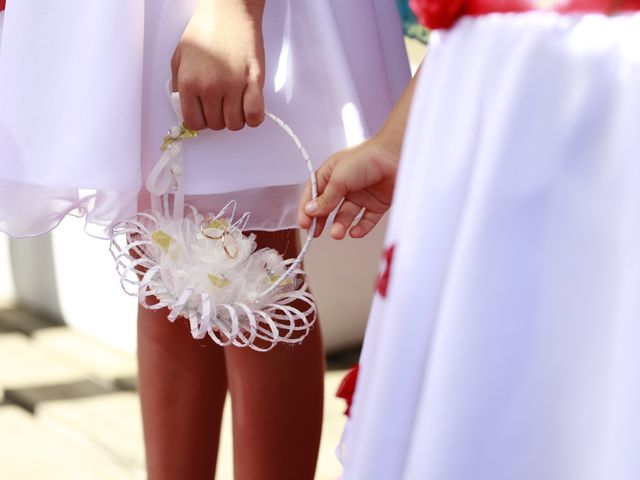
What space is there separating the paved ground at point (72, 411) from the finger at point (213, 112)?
0.81 metres

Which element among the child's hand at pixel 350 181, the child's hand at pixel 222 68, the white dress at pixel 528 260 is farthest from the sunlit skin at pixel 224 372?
the white dress at pixel 528 260

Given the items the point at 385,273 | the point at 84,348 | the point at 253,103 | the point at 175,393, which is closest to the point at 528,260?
→ the point at 385,273

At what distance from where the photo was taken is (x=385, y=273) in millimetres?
713

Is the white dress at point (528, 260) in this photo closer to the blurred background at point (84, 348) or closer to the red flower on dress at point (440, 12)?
the red flower on dress at point (440, 12)

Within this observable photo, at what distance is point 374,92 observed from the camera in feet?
3.55

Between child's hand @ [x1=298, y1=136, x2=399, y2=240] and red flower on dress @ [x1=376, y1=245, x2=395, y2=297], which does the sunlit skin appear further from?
red flower on dress @ [x1=376, y1=245, x2=395, y2=297]

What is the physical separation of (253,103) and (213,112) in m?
0.05

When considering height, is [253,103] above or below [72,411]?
above

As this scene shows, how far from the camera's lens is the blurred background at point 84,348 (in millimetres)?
1662

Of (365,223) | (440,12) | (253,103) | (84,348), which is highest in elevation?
(440,12)

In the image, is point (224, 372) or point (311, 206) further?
point (224, 372)

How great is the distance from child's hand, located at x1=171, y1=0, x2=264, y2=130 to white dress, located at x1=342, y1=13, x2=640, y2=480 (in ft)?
1.00

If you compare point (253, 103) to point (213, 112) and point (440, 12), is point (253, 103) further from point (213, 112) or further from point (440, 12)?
point (440, 12)

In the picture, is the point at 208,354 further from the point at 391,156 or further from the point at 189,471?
the point at 391,156
